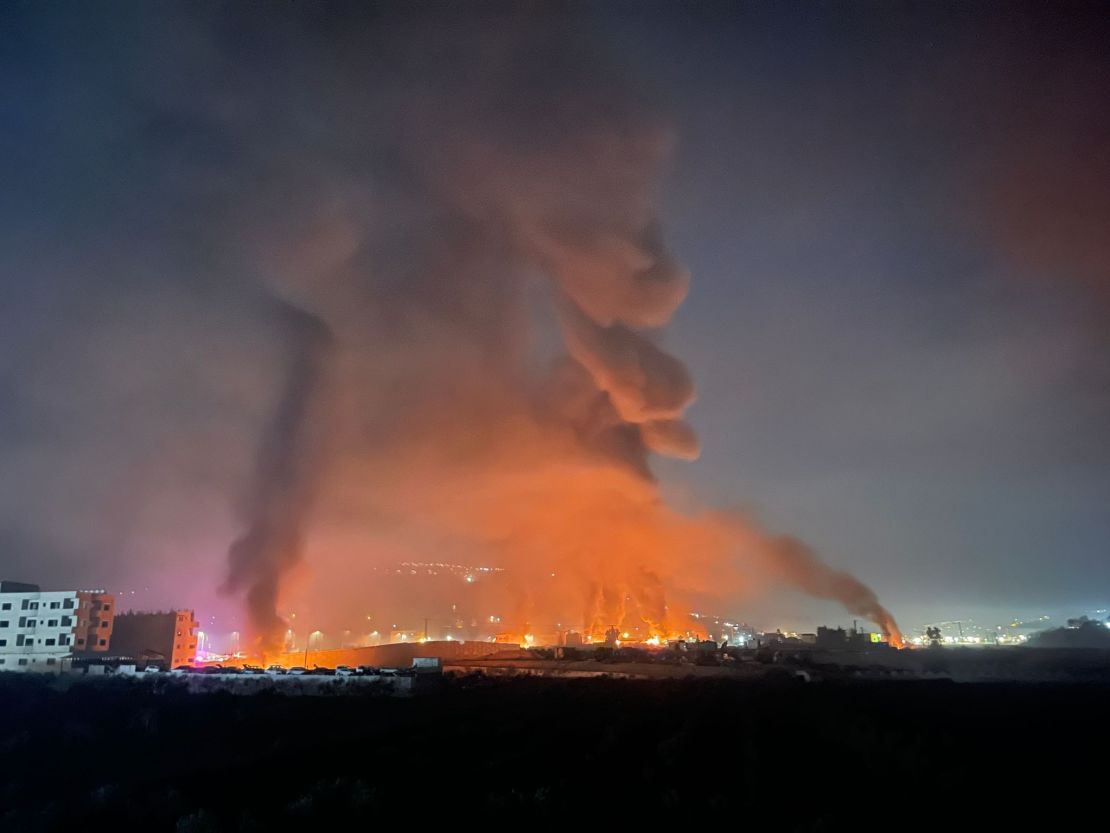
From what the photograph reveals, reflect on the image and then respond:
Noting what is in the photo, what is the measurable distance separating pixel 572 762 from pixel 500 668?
49353 millimetres

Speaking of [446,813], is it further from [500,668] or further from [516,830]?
[500,668]

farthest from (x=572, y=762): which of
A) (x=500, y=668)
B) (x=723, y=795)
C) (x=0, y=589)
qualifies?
(x=0, y=589)

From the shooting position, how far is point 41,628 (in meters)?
75.7

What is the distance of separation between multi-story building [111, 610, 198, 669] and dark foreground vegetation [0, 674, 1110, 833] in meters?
56.1

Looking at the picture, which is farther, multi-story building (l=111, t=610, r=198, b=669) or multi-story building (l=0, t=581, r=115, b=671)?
multi-story building (l=111, t=610, r=198, b=669)

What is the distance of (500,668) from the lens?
66.7 m

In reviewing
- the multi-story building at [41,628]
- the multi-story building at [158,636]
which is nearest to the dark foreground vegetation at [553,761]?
the multi-story building at [41,628]

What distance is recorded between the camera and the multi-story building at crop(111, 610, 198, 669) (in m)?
87.1

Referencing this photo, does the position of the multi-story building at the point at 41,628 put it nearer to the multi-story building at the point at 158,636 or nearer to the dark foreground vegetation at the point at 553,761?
the multi-story building at the point at 158,636

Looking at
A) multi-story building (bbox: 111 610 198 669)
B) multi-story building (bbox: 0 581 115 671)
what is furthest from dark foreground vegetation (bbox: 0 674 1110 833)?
multi-story building (bbox: 111 610 198 669)

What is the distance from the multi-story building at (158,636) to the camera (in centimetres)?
8706

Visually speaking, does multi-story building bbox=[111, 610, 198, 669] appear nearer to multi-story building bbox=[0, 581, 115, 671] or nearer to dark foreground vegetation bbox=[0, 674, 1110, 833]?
multi-story building bbox=[0, 581, 115, 671]

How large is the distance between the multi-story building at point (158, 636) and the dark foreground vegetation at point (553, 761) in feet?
184

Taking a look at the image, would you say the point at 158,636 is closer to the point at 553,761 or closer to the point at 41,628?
the point at 41,628
